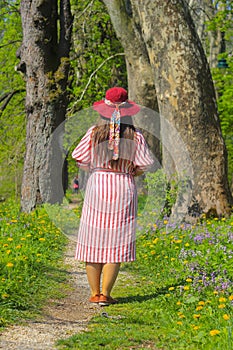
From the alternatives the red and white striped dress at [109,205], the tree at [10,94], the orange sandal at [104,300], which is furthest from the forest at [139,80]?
the orange sandal at [104,300]

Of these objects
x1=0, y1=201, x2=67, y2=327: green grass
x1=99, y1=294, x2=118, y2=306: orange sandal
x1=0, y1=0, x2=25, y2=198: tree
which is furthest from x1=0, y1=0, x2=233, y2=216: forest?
x1=99, y1=294, x2=118, y2=306: orange sandal

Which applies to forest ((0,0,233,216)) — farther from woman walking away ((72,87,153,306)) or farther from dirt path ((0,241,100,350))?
woman walking away ((72,87,153,306))

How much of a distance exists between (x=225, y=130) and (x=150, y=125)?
343cm

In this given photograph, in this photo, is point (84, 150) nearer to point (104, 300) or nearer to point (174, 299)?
point (104, 300)

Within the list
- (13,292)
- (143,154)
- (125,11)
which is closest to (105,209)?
(143,154)

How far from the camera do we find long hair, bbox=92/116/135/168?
18.6 feet

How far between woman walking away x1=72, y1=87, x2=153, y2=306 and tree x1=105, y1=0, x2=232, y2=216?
4152 millimetres

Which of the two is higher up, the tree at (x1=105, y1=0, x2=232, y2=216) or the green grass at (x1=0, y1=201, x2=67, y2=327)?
the tree at (x1=105, y1=0, x2=232, y2=216)

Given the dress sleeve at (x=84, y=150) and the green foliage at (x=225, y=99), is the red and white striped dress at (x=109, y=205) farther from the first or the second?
the green foliage at (x=225, y=99)

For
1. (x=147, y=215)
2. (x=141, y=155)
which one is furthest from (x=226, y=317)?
(x=147, y=215)

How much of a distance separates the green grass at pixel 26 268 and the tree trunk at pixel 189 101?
2.59 m

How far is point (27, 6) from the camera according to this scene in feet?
41.2

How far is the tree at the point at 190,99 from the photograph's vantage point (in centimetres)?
982

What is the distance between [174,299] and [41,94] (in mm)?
8247
